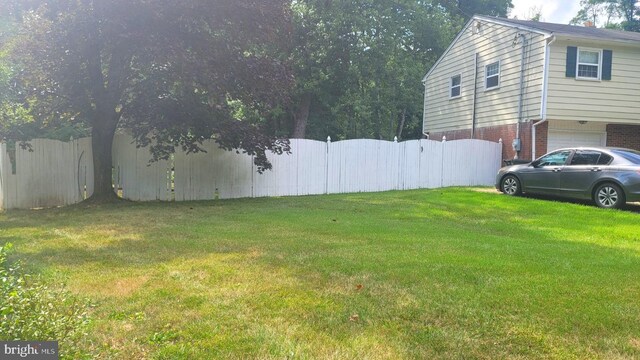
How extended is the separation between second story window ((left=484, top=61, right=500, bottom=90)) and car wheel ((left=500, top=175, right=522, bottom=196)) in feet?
17.4

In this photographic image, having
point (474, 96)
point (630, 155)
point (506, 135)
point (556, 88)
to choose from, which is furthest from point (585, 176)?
point (474, 96)

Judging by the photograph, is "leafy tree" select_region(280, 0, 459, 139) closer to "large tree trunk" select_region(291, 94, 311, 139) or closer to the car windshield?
"large tree trunk" select_region(291, 94, 311, 139)

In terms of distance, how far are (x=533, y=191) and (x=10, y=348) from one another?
12230 mm

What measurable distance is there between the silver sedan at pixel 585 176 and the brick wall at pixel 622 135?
5334 mm

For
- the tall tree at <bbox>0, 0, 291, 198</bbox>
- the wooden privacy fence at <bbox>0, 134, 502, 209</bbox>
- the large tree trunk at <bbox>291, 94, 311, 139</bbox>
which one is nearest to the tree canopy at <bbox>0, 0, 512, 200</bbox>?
the tall tree at <bbox>0, 0, 291, 198</bbox>

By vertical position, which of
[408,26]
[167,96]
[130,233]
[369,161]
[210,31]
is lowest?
[130,233]

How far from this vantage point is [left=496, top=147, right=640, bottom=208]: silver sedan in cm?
1001

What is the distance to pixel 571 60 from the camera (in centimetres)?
1469

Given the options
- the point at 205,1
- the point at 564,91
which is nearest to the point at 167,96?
the point at 205,1

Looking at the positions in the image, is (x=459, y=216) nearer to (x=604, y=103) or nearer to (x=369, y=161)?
(x=369, y=161)

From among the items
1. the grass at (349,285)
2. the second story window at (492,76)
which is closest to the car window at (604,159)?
the grass at (349,285)

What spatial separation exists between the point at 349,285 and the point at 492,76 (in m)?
15.2

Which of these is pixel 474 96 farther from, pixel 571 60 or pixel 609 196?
pixel 609 196

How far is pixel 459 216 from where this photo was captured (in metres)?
9.61
